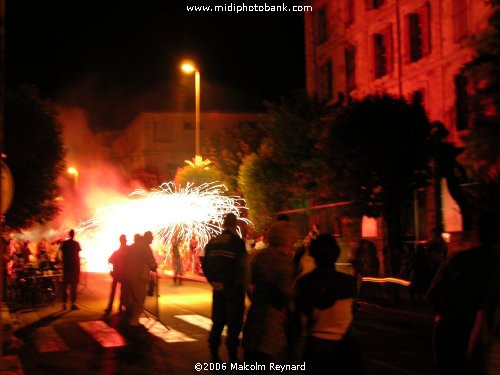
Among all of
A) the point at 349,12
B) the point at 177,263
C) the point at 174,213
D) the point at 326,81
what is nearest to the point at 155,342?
the point at 177,263

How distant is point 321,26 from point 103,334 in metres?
24.9

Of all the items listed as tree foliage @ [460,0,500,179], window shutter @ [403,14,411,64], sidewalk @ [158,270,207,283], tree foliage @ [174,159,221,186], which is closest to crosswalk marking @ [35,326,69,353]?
tree foliage @ [460,0,500,179]

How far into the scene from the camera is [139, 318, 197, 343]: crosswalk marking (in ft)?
37.8

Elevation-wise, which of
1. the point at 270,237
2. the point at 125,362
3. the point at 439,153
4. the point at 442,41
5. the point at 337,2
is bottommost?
the point at 125,362

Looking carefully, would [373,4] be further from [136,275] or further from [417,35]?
[136,275]

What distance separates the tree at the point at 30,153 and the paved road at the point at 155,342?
541 centimetres

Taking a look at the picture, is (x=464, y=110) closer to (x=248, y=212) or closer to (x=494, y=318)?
(x=248, y=212)

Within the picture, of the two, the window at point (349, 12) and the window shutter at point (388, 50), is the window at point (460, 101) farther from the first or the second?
the window at point (349, 12)

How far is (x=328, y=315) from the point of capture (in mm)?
5113

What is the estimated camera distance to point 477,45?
1417 centimetres

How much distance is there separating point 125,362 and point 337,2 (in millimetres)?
25688

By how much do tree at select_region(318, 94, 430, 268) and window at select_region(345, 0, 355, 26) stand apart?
11.9 meters

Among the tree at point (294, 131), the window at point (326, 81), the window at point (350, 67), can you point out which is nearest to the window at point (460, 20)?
the tree at point (294, 131)

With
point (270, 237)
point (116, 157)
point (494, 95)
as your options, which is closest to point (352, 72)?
point (494, 95)
